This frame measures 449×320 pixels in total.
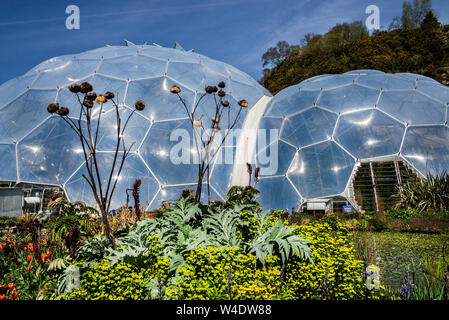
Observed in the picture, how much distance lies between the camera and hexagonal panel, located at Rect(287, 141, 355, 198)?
9656mm

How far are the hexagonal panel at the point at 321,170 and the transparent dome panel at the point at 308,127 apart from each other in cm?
37

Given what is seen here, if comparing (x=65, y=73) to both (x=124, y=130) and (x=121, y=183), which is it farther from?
(x=121, y=183)

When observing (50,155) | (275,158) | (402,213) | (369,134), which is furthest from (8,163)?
(402,213)

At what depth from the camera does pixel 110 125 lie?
10.6 metres

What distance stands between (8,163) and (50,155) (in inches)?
63.5

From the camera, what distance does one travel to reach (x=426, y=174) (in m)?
9.62

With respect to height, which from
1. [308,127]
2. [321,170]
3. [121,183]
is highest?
[308,127]

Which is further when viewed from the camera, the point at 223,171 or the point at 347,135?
the point at 223,171

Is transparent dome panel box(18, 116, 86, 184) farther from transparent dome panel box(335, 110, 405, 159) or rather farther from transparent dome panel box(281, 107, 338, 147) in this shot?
transparent dome panel box(335, 110, 405, 159)

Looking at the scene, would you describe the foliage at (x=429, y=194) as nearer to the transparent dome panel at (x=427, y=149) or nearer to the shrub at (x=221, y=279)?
the transparent dome panel at (x=427, y=149)

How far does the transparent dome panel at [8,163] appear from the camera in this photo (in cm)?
1004


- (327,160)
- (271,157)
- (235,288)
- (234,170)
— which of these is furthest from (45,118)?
(235,288)

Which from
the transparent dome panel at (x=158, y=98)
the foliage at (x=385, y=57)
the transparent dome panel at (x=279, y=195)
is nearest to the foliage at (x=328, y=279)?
the transparent dome panel at (x=279, y=195)

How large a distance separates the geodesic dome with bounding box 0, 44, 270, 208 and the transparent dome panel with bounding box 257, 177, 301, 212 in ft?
4.80
